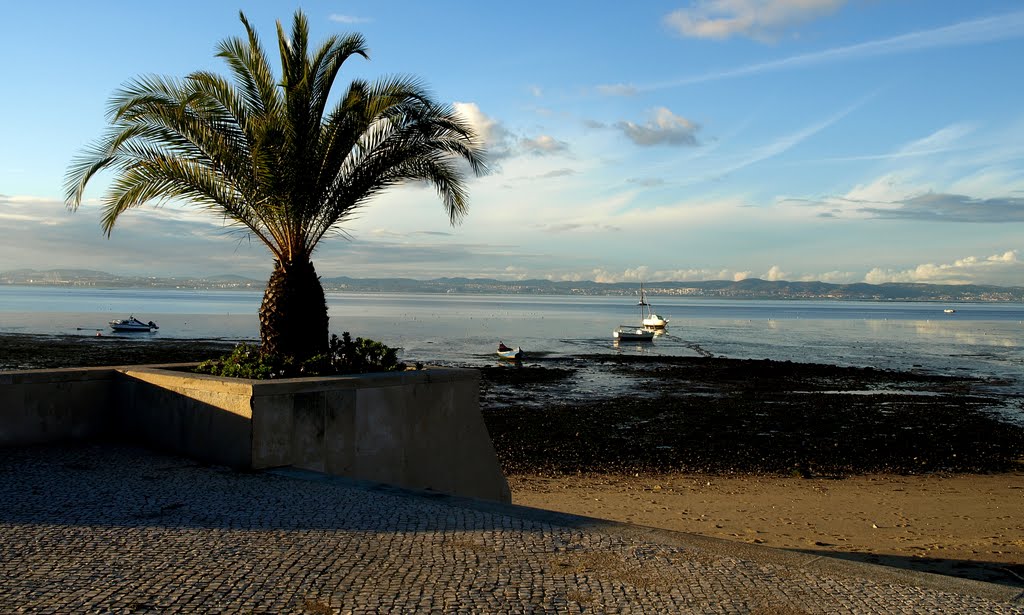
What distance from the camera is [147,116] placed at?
9094mm

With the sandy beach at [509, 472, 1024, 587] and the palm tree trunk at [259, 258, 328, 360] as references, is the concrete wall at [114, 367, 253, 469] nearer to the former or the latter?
the palm tree trunk at [259, 258, 328, 360]

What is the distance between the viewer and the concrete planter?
6840 millimetres

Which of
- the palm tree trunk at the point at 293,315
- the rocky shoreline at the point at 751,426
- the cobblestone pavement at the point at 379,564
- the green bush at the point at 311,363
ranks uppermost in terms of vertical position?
the palm tree trunk at the point at 293,315

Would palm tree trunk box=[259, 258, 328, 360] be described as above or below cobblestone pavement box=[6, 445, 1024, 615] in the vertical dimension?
above

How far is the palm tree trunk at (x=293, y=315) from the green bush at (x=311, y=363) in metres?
0.18

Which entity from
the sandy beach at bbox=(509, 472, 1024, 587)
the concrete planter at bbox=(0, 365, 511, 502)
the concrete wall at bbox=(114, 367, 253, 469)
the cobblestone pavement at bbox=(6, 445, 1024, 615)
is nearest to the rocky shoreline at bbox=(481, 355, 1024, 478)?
the sandy beach at bbox=(509, 472, 1024, 587)

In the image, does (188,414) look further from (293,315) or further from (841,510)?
(841,510)

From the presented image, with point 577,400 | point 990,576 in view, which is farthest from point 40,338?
point 990,576

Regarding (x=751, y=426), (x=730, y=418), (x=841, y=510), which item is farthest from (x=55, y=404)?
(x=730, y=418)

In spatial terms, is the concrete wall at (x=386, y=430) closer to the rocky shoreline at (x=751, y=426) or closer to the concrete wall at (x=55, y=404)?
the concrete wall at (x=55, y=404)

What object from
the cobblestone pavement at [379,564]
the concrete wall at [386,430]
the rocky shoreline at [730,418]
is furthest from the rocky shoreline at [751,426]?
the cobblestone pavement at [379,564]

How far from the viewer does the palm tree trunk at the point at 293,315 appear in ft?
29.0

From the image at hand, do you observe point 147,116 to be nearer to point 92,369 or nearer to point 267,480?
point 92,369

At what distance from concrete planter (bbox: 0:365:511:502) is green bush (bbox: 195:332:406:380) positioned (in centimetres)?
63
